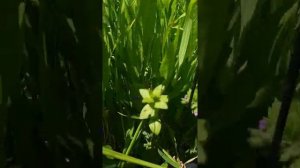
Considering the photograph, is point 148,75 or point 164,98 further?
point 148,75

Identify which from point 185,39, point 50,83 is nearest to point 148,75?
point 185,39

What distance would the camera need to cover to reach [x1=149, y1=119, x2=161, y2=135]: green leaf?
1.26 m

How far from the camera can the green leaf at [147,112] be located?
1.25 meters

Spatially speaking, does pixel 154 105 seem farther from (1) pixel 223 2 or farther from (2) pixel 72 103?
(1) pixel 223 2

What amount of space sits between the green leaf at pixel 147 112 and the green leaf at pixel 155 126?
0.08ft

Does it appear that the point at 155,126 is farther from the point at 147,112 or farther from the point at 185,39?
the point at 185,39

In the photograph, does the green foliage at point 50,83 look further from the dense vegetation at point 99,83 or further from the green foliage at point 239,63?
the green foliage at point 239,63

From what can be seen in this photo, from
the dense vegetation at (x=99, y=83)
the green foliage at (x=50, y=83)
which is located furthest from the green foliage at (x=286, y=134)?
the green foliage at (x=50, y=83)

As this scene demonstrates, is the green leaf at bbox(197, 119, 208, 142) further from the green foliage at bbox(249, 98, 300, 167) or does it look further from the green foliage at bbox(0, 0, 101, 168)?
the green foliage at bbox(0, 0, 101, 168)

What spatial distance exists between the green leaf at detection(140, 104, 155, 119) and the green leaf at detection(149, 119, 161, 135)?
0.08 feet

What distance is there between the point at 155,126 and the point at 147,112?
4cm

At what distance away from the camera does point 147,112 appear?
125 cm

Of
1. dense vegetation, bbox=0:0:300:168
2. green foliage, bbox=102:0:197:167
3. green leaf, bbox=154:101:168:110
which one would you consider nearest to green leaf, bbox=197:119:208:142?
dense vegetation, bbox=0:0:300:168

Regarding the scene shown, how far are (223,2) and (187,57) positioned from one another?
376 mm
